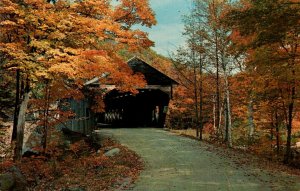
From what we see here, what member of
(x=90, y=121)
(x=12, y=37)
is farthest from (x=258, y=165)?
(x=90, y=121)

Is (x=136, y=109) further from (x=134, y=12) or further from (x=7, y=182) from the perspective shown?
(x=7, y=182)

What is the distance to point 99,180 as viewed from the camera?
11961mm

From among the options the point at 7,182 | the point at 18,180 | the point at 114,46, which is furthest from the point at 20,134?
the point at 114,46

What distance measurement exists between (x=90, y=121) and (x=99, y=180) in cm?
1813

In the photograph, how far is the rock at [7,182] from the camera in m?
11.1

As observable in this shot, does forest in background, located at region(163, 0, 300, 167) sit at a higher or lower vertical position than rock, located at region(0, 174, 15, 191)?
higher

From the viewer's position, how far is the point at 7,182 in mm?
11406

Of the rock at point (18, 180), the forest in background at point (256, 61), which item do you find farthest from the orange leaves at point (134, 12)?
the rock at point (18, 180)

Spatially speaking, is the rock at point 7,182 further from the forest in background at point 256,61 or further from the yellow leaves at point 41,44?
the forest in background at point 256,61

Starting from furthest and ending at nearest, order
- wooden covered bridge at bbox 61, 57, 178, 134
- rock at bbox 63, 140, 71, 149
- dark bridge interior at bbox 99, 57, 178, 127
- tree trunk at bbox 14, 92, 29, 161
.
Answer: dark bridge interior at bbox 99, 57, 178, 127, wooden covered bridge at bbox 61, 57, 178, 134, rock at bbox 63, 140, 71, 149, tree trunk at bbox 14, 92, 29, 161

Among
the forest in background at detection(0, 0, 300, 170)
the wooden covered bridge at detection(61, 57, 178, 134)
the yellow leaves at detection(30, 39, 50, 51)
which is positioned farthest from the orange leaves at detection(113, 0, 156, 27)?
the wooden covered bridge at detection(61, 57, 178, 134)

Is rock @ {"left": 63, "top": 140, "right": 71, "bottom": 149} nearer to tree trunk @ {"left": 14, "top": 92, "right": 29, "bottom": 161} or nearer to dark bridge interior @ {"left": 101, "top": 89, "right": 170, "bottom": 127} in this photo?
tree trunk @ {"left": 14, "top": 92, "right": 29, "bottom": 161}

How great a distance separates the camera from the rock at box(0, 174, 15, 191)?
1114 centimetres

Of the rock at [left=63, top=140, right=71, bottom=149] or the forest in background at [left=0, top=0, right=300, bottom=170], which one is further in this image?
the rock at [left=63, top=140, right=71, bottom=149]
